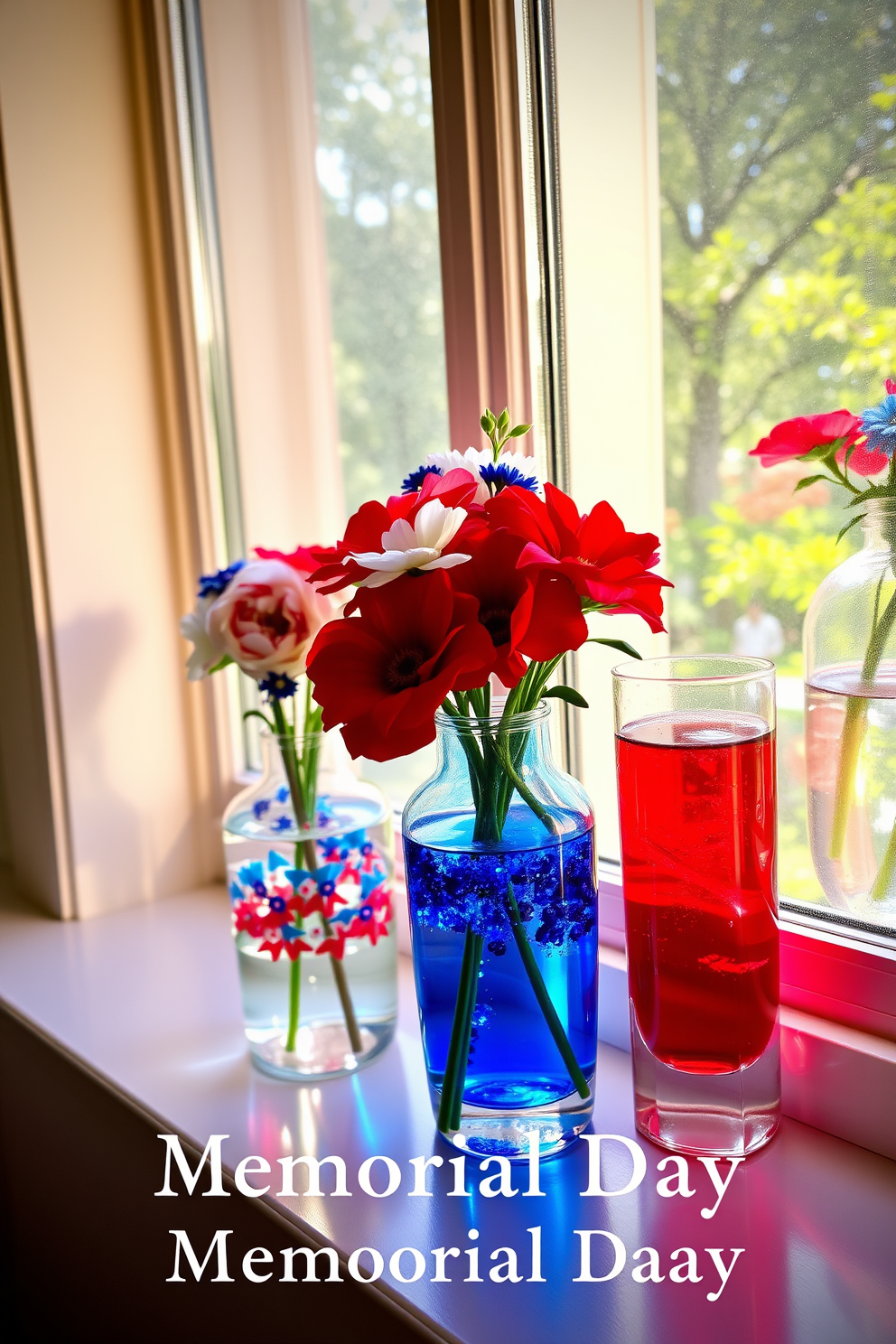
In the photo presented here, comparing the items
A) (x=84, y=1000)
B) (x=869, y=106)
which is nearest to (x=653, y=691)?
(x=869, y=106)

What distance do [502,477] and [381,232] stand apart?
643 millimetres

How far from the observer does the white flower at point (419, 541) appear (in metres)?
0.60

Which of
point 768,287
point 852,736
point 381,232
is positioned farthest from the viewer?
point 381,232

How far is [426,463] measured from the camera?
2.39 feet

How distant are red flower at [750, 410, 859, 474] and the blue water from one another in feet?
0.97

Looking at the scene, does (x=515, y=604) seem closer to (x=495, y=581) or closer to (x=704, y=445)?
(x=495, y=581)

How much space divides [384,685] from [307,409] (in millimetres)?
811

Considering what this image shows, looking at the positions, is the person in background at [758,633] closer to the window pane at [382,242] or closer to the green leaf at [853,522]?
the green leaf at [853,522]

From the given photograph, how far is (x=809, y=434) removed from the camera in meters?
0.72

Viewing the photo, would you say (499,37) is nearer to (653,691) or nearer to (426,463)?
(426,463)

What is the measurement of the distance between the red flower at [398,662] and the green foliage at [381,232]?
59 cm

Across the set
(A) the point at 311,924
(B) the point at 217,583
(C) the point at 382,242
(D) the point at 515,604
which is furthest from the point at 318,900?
(C) the point at 382,242

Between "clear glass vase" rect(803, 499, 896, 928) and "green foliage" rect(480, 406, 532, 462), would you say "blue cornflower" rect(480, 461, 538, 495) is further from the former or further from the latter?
"clear glass vase" rect(803, 499, 896, 928)

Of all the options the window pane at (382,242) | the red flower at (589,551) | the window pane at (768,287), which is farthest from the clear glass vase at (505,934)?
the window pane at (382,242)
